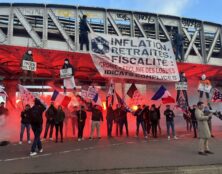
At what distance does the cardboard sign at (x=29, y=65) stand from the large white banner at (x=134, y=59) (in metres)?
2.62

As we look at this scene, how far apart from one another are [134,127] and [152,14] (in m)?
15.5

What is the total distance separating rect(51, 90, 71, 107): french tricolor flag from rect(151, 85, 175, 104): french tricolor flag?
4.23m

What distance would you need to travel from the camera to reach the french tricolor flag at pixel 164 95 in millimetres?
19594

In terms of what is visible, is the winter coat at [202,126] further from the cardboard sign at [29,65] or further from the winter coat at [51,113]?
the cardboard sign at [29,65]

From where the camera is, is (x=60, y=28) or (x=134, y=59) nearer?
(x=134, y=59)

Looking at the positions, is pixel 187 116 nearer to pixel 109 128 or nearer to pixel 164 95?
pixel 164 95

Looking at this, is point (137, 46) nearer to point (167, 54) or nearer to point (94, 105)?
point (167, 54)

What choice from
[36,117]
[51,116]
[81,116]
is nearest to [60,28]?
[81,116]

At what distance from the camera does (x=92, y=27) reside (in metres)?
33.8

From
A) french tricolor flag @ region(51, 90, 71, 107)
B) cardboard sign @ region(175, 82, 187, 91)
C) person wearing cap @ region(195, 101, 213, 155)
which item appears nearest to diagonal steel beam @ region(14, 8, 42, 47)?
french tricolor flag @ region(51, 90, 71, 107)

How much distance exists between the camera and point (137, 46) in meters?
18.2

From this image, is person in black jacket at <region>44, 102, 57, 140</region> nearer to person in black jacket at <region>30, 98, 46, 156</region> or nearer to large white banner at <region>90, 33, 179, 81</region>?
large white banner at <region>90, 33, 179, 81</region>

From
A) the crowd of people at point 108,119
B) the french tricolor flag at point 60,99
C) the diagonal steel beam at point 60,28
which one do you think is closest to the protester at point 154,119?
the crowd of people at point 108,119

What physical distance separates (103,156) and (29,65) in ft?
21.9
